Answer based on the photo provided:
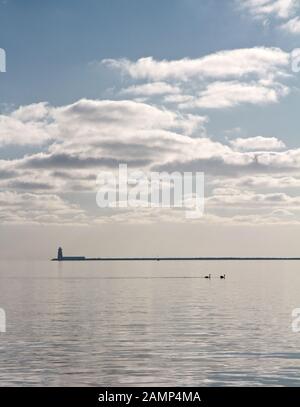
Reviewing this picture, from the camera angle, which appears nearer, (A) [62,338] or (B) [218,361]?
(B) [218,361]

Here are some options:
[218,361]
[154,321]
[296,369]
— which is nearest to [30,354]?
[218,361]

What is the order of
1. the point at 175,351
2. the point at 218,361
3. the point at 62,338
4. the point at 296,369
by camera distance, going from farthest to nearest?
the point at 62,338
the point at 175,351
the point at 218,361
the point at 296,369

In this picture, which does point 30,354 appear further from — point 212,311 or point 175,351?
point 212,311

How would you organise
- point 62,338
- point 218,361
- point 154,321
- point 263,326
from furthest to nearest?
point 154,321, point 263,326, point 62,338, point 218,361

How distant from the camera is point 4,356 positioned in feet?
219

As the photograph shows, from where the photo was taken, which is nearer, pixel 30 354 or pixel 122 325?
pixel 30 354

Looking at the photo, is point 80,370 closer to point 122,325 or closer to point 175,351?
point 175,351

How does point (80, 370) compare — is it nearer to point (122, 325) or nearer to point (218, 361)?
point (218, 361)

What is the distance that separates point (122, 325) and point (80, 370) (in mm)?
35140
